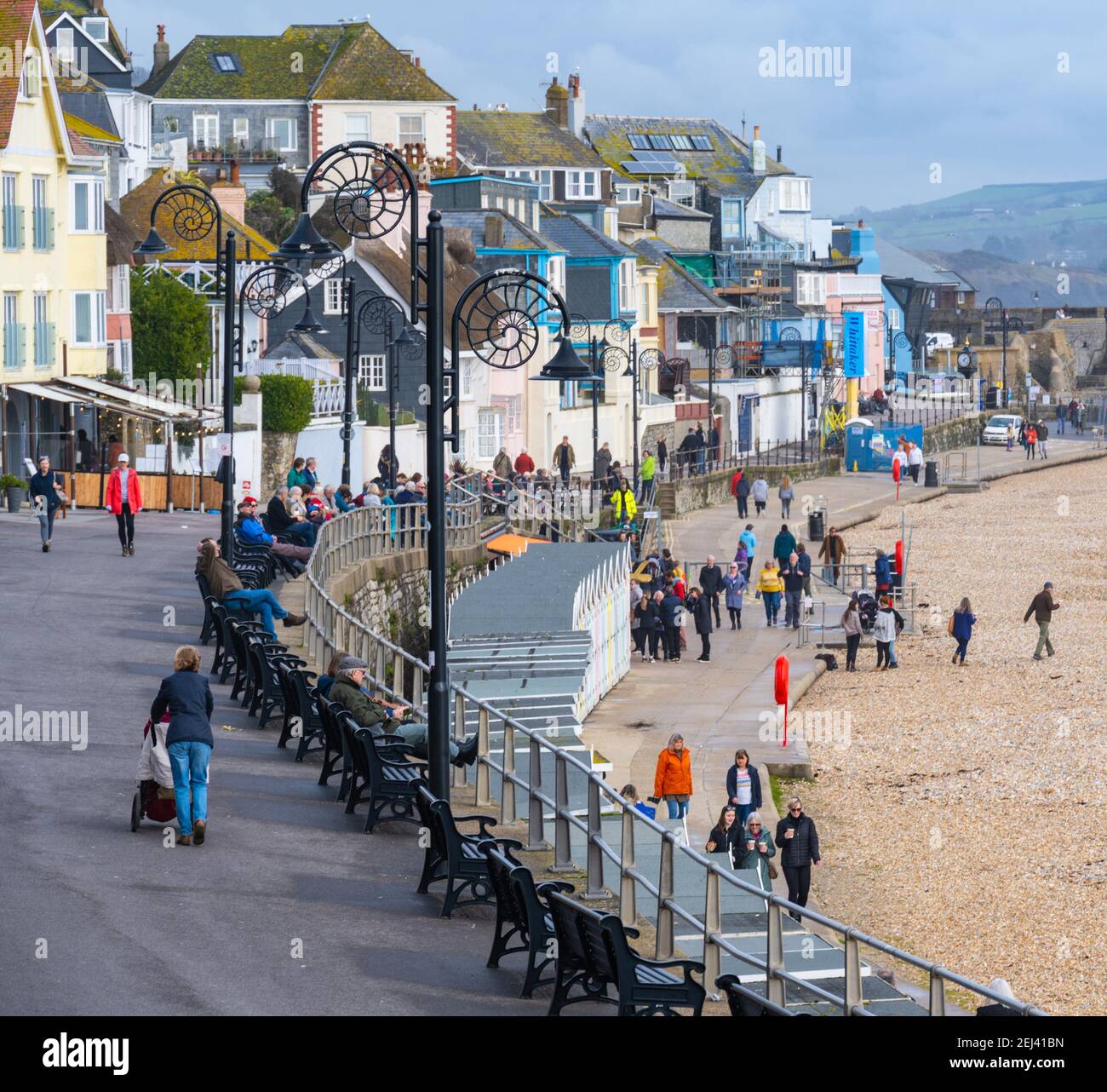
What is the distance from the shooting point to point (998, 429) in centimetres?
9919

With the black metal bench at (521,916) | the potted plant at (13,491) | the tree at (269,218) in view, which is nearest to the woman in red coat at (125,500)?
the potted plant at (13,491)

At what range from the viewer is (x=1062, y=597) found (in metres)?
50.8

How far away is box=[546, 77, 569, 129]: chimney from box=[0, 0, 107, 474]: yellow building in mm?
49955

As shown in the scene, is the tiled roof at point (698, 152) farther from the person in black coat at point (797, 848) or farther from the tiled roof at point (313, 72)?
the person in black coat at point (797, 848)

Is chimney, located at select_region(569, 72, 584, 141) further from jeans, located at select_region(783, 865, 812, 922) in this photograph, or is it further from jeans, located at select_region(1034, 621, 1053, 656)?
jeans, located at select_region(783, 865, 812, 922)

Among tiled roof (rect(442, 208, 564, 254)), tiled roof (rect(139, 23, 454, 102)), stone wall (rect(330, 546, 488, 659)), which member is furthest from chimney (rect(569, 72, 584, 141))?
stone wall (rect(330, 546, 488, 659))

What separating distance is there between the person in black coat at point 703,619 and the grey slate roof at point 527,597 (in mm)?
2735

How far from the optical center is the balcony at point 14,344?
40.0m

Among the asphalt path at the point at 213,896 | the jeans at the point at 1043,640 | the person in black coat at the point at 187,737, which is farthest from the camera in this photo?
the jeans at the point at 1043,640

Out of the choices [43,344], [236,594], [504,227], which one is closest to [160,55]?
[504,227]

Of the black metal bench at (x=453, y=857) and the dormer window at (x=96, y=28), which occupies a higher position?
the dormer window at (x=96, y=28)

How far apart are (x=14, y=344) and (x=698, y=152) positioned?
7816 cm
